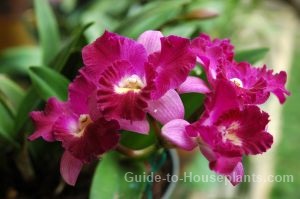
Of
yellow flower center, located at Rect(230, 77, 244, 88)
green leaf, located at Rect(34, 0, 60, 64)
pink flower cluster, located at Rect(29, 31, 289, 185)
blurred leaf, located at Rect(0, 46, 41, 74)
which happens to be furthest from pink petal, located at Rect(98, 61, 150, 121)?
blurred leaf, located at Rect(0, 46, 41, 74)

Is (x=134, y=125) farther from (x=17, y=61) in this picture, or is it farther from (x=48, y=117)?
(x=17, y=61)

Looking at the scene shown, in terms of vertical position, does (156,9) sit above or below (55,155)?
above

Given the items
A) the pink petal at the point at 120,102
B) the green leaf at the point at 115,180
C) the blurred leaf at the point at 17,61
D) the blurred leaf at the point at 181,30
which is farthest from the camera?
the blurred leaf at the point at 17,61

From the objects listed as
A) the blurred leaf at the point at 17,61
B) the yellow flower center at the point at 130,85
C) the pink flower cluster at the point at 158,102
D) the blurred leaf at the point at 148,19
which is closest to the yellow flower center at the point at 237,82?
the pink flower cluster at the point at 158,102

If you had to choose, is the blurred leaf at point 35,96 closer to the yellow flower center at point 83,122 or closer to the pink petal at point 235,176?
the yellow flower center at point 83,122

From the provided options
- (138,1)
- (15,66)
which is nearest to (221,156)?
(15,66)

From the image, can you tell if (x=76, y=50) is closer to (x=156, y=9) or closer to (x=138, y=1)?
(x=156, y=9)

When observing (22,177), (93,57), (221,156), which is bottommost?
(22,177)
